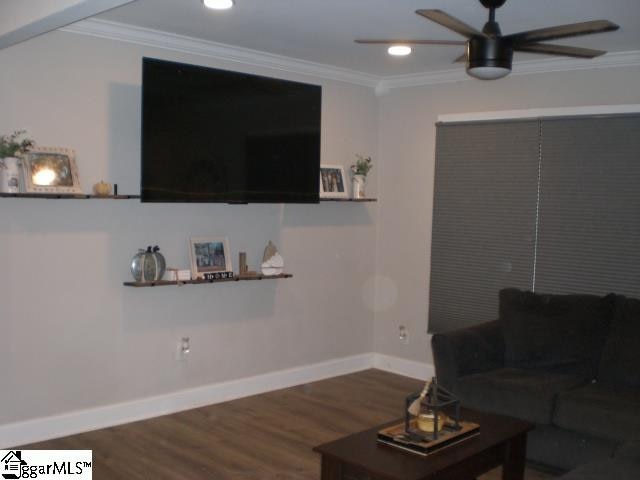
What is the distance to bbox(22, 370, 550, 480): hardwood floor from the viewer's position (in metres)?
3.96

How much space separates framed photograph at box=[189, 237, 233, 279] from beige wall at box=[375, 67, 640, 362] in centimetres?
171

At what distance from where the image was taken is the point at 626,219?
4.86 m

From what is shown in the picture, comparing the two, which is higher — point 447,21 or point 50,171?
point 447,21

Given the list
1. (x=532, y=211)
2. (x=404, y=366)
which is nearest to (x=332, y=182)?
(x=532, y=211)

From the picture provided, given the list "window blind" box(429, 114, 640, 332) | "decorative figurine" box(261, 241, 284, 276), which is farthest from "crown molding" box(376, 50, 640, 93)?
"decorative figurine" box(261, 241, 284, 276)

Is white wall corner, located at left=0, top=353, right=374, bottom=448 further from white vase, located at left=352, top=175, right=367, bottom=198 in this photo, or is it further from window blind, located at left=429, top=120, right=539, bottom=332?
white vase, located at left=352, top=175, right=367, bottom=198

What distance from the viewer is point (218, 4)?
3891 mm

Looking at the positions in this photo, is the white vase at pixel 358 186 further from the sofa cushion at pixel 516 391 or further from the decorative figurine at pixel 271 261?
the sofa cushion at pixel 516 391

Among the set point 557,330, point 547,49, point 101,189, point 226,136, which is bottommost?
point 557,330

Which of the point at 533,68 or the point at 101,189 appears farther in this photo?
the point at 533,68

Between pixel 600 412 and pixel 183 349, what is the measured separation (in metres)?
2.76

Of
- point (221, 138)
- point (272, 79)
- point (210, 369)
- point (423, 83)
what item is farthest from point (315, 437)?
point (423, 83)

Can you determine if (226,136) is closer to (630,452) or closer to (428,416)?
(428,416)

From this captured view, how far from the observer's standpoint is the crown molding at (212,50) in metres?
4.42
